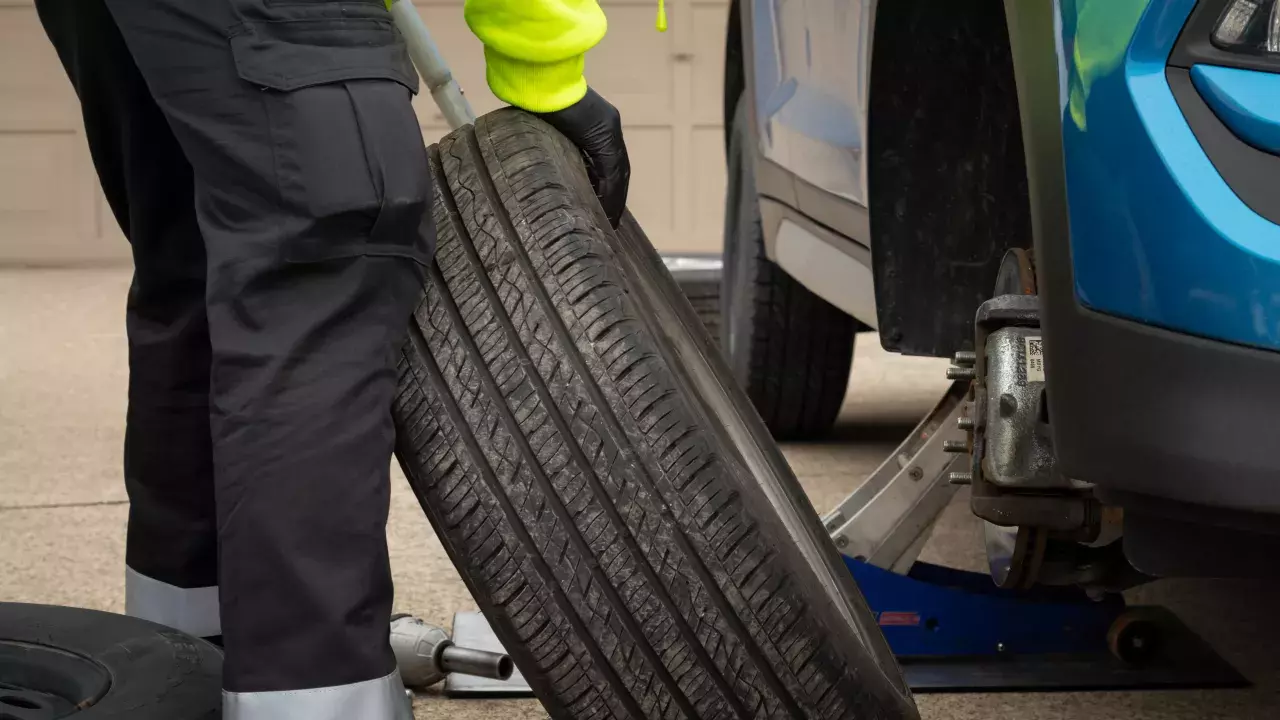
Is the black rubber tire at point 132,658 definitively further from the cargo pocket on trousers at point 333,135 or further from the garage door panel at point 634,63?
the garage door panel at point 634,63

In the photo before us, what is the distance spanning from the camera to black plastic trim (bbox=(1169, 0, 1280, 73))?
977mm

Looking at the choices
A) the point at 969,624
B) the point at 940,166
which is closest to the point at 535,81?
the point at 940,166

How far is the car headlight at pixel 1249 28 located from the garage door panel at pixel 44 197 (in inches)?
338

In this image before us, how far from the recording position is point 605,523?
3.85 feet

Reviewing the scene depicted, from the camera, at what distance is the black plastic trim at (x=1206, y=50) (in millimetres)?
977

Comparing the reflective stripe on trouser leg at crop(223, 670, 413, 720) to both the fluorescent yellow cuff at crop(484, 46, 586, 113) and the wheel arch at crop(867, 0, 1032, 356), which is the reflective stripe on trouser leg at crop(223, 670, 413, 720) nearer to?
the fluorescent yellow cuff at crop(484, 46, 586, 113)

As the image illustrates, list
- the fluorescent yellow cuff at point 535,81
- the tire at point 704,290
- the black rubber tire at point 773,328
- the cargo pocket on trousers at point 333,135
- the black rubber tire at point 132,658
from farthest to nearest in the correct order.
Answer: the tire at point 704,290 → the black rubber tire at point 773,328 → the fluorescent yellow cuff at point 535,81 → the black rubber tire at point 132,658 → the cargo pocket on trousers at point 333,135

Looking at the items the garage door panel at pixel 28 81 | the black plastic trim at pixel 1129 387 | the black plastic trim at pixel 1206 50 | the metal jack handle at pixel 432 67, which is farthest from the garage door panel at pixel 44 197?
the black plastic trim at pixel 1206 50

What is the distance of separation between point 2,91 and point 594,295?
338 inches

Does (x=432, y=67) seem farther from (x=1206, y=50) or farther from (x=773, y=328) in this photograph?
(x=1206, y=50)

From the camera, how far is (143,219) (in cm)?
148

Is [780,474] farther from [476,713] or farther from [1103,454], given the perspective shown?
[1103,454]

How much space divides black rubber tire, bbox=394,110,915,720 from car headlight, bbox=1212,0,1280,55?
50cm

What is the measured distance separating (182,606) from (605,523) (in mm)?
637
